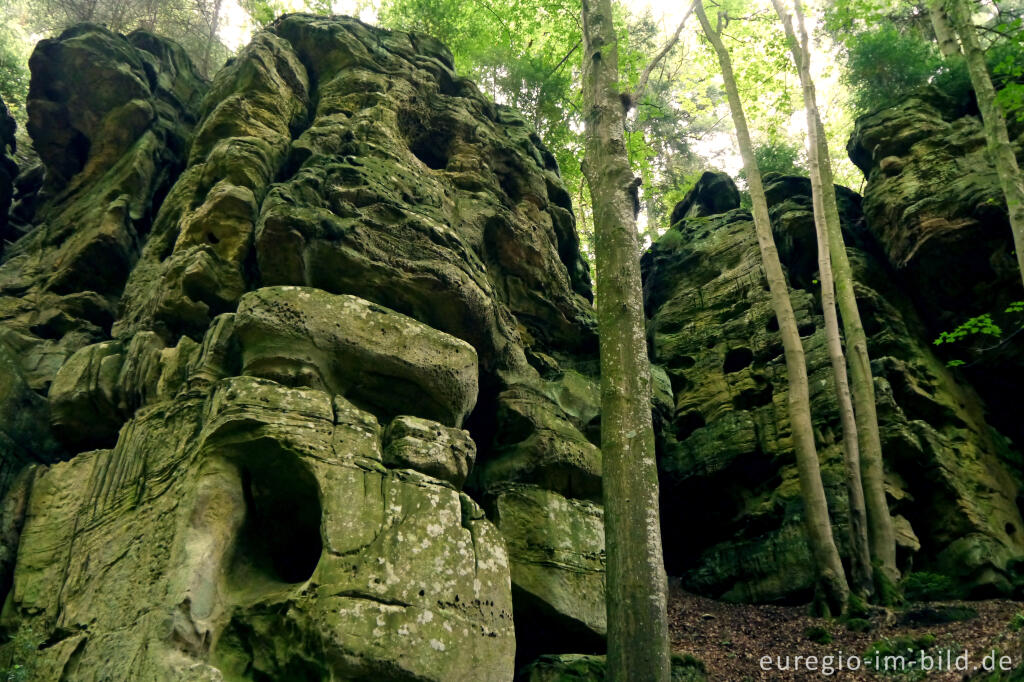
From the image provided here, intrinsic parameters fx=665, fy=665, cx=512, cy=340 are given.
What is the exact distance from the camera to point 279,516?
747cm

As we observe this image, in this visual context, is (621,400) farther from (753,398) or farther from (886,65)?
(886,65)

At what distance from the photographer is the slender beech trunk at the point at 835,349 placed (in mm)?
10617

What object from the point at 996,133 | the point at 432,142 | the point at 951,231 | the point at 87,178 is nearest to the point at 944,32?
the point at 951,231

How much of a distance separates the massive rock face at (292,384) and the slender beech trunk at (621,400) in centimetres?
173

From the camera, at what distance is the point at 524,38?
21453 millimetres

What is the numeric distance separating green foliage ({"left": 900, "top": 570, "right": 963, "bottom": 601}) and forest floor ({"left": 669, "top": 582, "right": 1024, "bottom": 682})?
37cm

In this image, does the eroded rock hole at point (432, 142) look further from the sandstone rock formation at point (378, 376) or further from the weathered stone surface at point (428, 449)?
the weathered stone surface at point (428, 449)

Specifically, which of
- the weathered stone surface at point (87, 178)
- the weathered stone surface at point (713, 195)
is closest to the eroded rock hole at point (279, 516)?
the weathered stone surface at point (87, 178)

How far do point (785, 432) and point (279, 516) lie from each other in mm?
10211

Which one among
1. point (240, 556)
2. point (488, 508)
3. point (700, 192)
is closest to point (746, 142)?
point (700, 192)

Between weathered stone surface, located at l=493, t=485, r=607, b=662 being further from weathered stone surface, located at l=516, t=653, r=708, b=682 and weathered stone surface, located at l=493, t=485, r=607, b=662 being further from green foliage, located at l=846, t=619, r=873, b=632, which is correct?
green foliage, located at l=846, t=619, r=873, b=632

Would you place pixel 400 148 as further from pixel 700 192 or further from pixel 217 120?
pixel 700 192

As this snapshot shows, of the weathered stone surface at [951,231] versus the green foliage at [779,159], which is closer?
the weathered stone surface at [951,231]

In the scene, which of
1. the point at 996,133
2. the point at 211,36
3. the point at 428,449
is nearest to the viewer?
the point at 428,449
